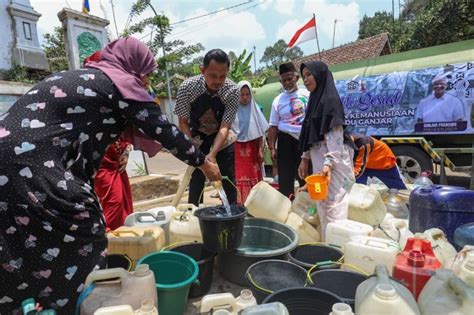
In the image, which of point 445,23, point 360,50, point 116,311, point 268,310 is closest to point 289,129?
point 268,310

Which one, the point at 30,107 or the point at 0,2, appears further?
the point at 0,2

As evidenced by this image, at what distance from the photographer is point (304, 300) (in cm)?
157

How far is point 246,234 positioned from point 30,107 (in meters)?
1.74

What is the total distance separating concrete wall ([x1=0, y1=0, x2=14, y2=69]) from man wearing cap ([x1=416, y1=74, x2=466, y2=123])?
10.4 metres

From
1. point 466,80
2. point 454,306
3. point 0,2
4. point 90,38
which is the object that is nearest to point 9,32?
point 0,2

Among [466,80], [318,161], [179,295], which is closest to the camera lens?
[179,295]

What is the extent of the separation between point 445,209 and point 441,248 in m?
0.45

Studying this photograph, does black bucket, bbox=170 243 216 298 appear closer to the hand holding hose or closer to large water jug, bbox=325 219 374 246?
the hand holding hose

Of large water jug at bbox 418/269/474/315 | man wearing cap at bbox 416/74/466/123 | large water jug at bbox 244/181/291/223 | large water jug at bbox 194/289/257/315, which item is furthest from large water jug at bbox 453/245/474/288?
man wearing cap at bbox 416/74/466/123

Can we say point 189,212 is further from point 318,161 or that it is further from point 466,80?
point 466,80

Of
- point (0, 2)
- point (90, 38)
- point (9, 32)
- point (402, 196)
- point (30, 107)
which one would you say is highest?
point (0, 2)

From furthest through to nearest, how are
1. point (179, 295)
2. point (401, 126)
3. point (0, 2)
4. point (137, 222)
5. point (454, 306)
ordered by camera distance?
point (0, 2) < point (401, 126) < point (137, 222) < point (179, 295) < point (454, 306)

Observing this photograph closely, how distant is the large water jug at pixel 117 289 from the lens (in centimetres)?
147

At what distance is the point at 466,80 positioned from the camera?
197 inches
